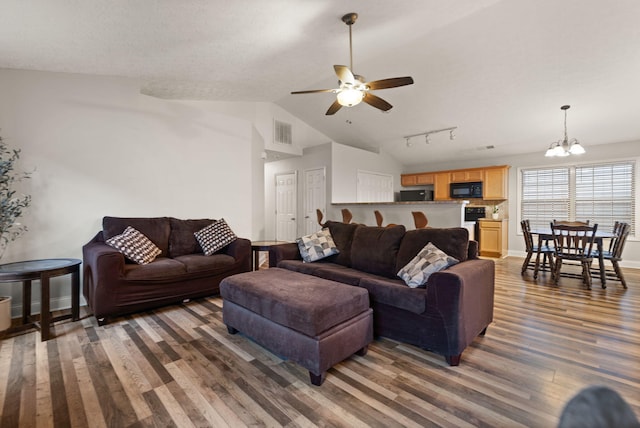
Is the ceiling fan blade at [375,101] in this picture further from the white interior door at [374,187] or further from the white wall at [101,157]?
the white interior door at [374,187]

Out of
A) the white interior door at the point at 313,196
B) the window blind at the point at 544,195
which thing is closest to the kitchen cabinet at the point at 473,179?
the window blind at the point at 544,195

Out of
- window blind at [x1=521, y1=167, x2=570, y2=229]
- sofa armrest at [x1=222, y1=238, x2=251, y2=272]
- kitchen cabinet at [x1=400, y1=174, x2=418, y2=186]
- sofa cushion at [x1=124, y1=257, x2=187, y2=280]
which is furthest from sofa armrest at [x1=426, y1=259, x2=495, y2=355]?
kitchen cabinet at [x1=400, y1=174, x2=418, y2=186]

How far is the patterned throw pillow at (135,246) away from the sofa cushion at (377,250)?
7.45ft

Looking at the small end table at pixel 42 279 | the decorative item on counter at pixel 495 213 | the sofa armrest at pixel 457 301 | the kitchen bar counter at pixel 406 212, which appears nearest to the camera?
the sofa armrest at pixel 457 301

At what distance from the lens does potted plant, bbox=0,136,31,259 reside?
289 centimetres

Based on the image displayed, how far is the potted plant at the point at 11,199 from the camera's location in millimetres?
2891

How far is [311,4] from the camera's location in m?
2.60

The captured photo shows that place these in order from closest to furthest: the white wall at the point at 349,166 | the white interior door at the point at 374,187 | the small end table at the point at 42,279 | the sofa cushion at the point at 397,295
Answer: the sofa cushion at the point at 397,295, the small end table at the point at 42,279, the white wall at the point at 349,166, the white interior door at the point at 374,187

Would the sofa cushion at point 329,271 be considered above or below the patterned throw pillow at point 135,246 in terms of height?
below

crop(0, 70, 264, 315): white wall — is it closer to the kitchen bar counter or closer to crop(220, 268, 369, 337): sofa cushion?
crop(220, 268, 369, 337): sofa cushion

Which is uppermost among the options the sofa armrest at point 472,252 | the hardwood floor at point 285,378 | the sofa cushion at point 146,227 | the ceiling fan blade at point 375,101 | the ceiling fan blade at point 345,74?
the ceiling fan blade at point 345,74

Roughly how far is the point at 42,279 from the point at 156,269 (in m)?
0.87

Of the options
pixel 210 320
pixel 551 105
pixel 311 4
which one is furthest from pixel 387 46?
pixel 210 320

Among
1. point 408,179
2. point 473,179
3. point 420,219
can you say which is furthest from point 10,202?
point 473,179
